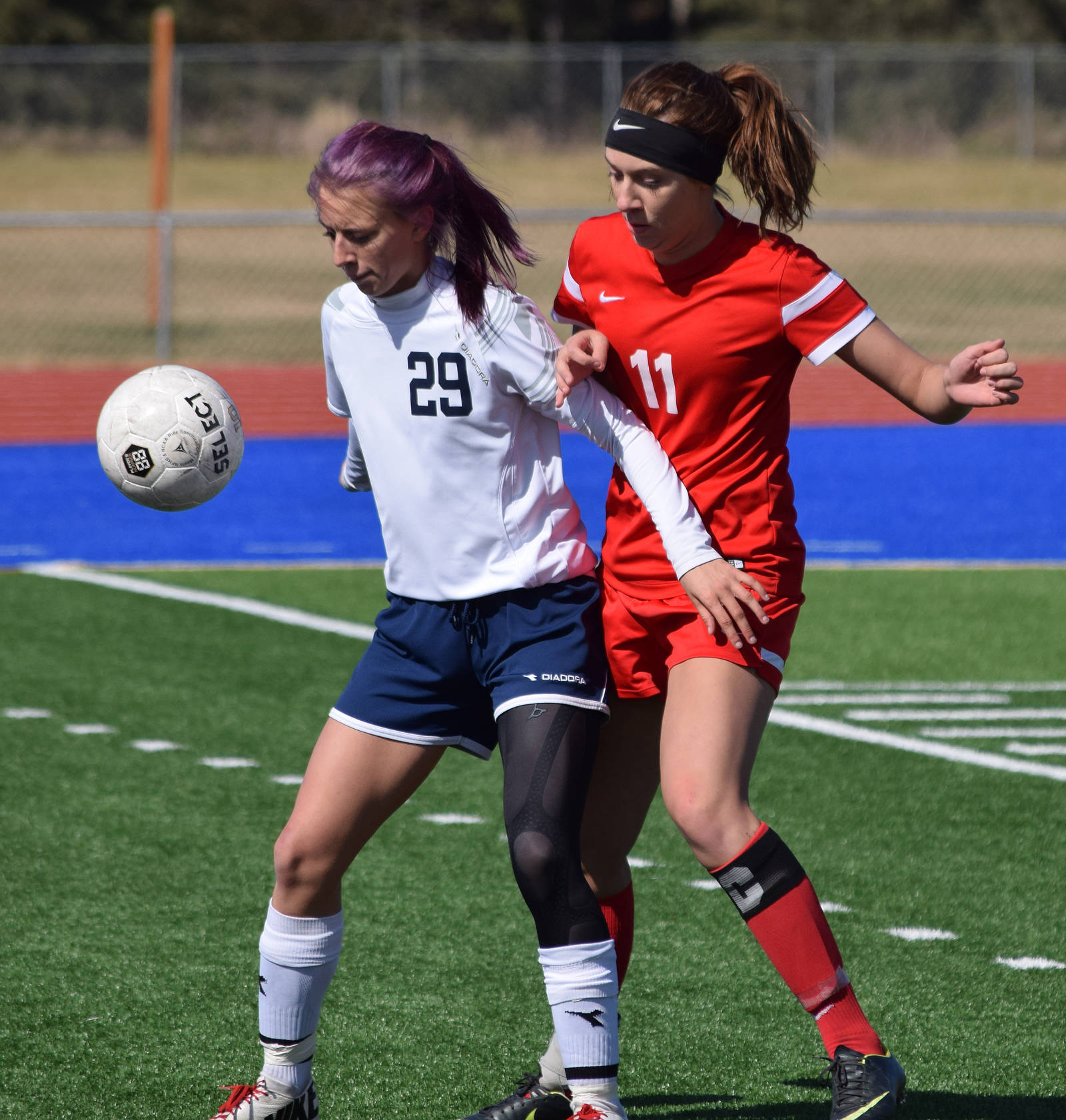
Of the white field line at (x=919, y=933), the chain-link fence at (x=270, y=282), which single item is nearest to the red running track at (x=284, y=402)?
the chain-link fence at (x=270, y=282)

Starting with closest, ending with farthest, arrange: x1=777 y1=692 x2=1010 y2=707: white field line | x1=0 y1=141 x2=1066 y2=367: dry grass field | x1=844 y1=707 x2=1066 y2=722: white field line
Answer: x1=844 y1=707 x2=1066 y2=722: white field line → x1=777 y1=692 x2=1010 y2=707: white field line → x1=0 y1=141 x2=1066 y2=367: dry grass field

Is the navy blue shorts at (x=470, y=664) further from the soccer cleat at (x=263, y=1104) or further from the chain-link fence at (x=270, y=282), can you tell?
the chain-link fence at (x=270, y=282)

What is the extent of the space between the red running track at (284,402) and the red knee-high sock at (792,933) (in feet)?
46.7

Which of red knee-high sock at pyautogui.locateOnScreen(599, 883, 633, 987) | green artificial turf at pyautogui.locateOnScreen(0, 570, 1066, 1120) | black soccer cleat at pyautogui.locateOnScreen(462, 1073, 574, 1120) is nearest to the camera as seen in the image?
black soccer cleat at pyautogui.locateOnScreen(462, 1073, 574, 1120)

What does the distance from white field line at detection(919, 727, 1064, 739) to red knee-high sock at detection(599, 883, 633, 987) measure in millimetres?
3610

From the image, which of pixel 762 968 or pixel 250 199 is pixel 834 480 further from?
pixel 250 199

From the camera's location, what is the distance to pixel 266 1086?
11.2 feet

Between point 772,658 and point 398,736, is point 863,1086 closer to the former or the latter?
point 772,658

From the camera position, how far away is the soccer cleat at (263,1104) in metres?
3.40

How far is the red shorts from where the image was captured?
338cm

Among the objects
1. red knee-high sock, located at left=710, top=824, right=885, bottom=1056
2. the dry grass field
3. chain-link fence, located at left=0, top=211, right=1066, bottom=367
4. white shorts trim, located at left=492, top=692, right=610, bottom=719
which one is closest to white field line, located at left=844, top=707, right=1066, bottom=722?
red knee-high sock, located at left=710, top=824, right=885, bottom=1056

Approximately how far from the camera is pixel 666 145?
11.0 ft

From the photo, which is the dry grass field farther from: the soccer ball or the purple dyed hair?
the purple dyed hair

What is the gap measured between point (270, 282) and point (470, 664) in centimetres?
2561
